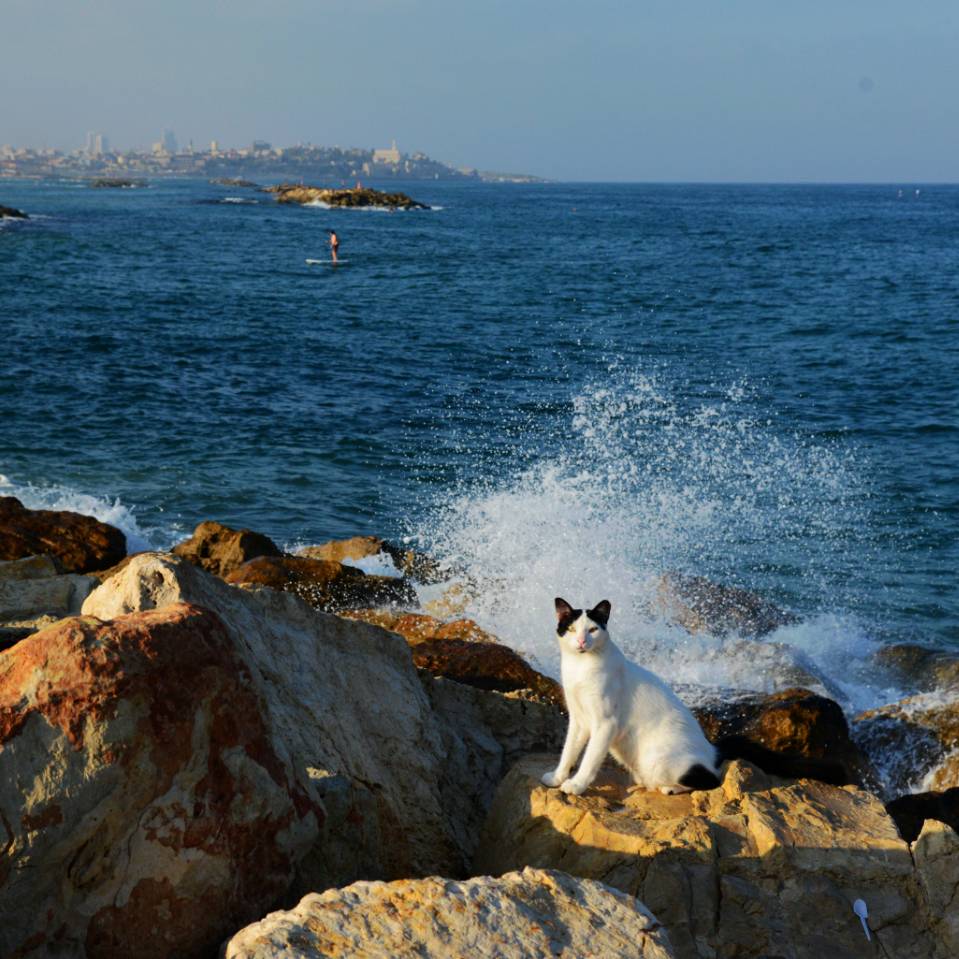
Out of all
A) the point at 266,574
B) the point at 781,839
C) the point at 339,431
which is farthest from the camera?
the point at 339,431

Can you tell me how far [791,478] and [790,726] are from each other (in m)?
10.9

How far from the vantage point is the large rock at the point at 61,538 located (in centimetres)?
1226

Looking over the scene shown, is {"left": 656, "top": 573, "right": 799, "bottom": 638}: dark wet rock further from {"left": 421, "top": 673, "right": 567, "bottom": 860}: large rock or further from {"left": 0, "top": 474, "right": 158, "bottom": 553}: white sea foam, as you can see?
{"left": 0, "top": 474, "right": 158, "bottom": 553}: white sea foam

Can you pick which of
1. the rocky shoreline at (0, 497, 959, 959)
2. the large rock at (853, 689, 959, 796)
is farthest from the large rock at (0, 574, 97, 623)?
the large rock at (853, 689, 959, 796)

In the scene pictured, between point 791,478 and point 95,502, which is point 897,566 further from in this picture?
point 95,502

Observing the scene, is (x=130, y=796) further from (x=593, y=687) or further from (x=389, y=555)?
(x=389, y=555)

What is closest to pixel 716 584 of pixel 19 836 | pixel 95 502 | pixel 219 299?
pixel 95 502

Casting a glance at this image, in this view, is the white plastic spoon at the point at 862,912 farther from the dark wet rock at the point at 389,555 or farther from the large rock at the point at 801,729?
the dark wet rock at the point at 389,555

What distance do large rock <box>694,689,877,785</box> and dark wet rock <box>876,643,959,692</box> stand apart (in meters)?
2.49

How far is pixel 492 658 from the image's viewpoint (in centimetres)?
879

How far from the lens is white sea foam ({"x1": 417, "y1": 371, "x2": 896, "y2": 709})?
38.0 ft

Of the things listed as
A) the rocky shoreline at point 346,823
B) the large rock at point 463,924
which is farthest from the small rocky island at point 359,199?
the large rock at point 463,924

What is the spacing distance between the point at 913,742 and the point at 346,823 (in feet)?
21.5

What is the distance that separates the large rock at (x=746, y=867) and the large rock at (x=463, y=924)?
0.97 meters
